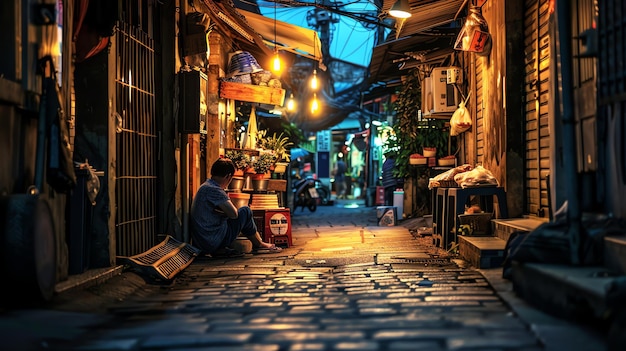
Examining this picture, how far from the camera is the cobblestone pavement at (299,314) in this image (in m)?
4.65

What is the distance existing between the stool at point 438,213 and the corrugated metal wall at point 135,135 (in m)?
5.01

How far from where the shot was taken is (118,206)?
8.80 m

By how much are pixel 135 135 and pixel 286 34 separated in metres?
6.76

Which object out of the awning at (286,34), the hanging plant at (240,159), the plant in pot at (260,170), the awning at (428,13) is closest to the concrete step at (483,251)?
the plant in pot at (260,170)

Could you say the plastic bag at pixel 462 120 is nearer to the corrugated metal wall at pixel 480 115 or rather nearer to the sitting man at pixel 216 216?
the corrugated metal wall at pixel 480 115

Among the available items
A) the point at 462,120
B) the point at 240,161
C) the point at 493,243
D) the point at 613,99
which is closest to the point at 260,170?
the point at 240,161

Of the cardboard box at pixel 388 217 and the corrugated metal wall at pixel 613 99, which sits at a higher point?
the corrugated metal wall at pixel 613 99

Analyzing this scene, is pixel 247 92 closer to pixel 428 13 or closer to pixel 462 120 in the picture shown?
pixel 428 13

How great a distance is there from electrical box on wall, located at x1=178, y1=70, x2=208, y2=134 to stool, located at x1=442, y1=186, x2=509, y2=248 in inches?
174

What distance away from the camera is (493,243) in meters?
8.98

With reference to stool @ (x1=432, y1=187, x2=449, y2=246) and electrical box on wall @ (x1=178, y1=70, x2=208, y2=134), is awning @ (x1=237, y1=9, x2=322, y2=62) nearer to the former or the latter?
electrical box on wall @ (x1=178, y1=70, x2=208, y2=134)

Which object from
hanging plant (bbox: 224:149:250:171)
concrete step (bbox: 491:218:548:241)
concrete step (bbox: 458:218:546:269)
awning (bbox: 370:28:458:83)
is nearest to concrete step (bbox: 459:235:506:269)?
concrete step (bbox: 458:218:546:269)

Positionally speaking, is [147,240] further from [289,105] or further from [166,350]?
[289,105]

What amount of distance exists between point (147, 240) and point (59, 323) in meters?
4.98
